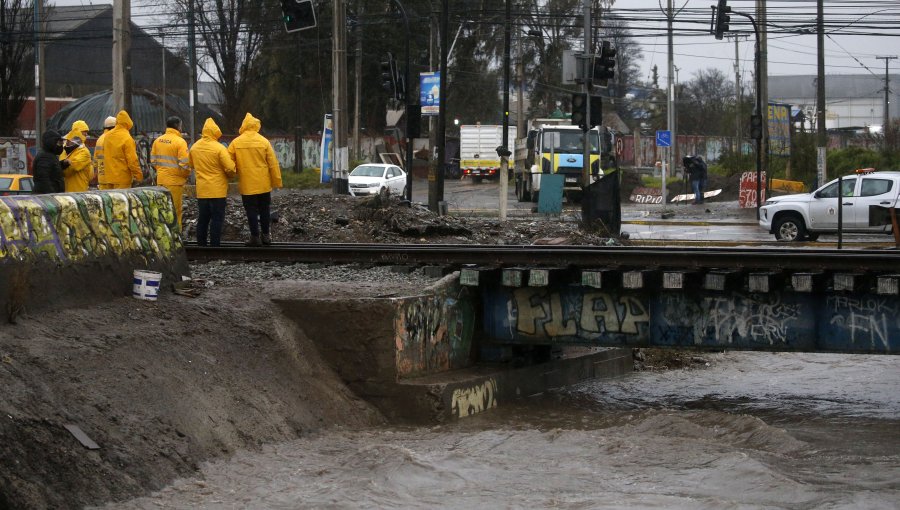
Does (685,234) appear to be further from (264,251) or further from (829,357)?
(264,251)

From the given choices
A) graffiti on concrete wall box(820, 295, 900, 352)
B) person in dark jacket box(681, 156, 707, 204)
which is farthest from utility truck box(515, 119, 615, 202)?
graffiti on concrete wall box(820, 295, 900, 352)

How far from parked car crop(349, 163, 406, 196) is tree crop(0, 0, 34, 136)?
17.9 meters

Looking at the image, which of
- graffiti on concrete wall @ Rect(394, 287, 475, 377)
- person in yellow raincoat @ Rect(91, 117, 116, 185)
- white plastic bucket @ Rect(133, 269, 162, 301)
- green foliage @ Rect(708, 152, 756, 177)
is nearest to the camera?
white plastic bucket @ Rect(133, 269, 162, 301)

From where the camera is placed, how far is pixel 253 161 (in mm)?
14016

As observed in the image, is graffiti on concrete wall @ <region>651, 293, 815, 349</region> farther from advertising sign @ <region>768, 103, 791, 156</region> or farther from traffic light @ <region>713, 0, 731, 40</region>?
advertising sign @ <region>768, 103, 791, 156</region>

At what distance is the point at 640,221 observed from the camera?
34.0 metres

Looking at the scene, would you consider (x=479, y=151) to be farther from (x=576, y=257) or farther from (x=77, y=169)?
(x=576, y=257)

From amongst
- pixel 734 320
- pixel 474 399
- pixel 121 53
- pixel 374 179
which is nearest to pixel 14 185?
pixel 121 53

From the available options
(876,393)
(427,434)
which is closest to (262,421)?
(427,434)

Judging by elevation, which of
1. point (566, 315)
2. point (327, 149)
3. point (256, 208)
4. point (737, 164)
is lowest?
point (566, 315)

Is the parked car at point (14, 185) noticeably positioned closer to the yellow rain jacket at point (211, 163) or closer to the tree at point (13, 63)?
the yellow rain jacket at point (211, 163)

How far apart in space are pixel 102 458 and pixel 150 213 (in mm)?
4035

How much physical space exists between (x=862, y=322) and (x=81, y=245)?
7.93 meters

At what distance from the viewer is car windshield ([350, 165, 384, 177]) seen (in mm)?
40719
